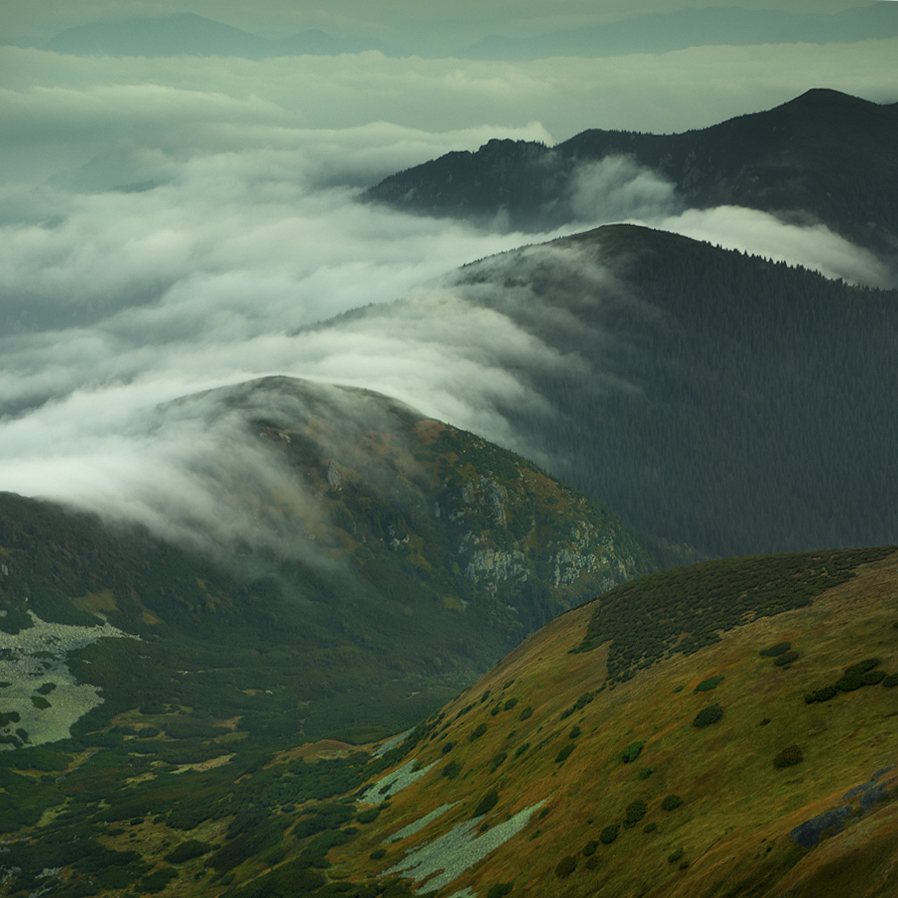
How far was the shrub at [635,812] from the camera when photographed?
75.6m

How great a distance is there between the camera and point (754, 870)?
53.7m

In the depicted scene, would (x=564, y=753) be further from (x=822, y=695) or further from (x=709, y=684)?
(x=822, y=695)

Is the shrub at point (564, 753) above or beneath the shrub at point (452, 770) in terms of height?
above

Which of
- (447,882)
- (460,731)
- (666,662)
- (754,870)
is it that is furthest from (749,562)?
(754,870)

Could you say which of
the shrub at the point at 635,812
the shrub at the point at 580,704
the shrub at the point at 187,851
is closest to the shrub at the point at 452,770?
the shrub at the point at 580,704

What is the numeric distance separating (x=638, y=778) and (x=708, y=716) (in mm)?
8375

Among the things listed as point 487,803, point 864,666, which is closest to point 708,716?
point 864,666

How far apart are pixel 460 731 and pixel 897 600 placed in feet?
257

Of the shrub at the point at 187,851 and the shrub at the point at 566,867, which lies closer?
the shrub at the point at 566,867

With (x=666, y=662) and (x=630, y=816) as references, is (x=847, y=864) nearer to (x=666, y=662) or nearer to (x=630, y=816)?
(x=630, y=816)

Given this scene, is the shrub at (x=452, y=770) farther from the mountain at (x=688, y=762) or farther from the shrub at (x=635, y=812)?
the shrub at (x=635, y=812)

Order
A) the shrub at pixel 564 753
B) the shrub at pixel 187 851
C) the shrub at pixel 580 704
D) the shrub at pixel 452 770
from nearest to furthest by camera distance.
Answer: the shrub at pixel 564 753 < the shrub at pixel 580 704 < the shrub at pixel 452 770 < the shrub at pixel 187 851

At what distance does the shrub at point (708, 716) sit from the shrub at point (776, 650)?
9530 millimetres

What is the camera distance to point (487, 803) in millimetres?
105750
